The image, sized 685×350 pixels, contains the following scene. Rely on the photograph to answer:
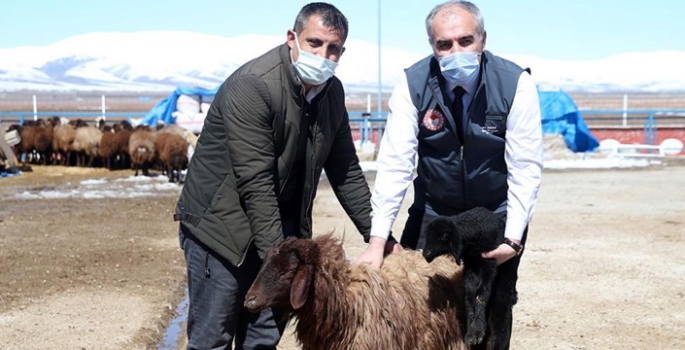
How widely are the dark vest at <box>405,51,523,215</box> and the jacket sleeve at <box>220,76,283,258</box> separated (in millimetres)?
826

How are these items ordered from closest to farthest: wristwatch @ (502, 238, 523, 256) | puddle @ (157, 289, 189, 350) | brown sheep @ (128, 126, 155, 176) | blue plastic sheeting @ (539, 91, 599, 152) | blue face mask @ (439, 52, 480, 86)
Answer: blue face mask @ (439, 52, 480, 86), wristwatch @ (502, 238, 523, 256), puddle @ (157, 289, 189, 350), brown sheep @ (128, 126, 155, 176), blue plastic sheeting @ (539, 91, 599, 152)

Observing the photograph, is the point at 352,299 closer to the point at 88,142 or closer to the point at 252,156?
the point at 252,156

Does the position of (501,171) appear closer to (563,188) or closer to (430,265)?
(430,265)

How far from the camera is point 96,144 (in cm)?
2709

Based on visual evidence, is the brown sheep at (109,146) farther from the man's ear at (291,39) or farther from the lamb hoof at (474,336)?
the lamb hoof at (474,336)

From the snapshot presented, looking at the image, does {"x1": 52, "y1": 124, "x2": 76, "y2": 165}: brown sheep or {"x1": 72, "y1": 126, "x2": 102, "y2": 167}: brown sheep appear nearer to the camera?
{"x1": 72, "y1": 126, "x2": 102, "y2": 167}: brown sheep

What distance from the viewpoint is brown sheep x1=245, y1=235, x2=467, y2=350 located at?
14.0 ft

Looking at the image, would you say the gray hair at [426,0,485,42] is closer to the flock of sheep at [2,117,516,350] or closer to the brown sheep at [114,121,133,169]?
the flock of sheep at [2,117,516,350]

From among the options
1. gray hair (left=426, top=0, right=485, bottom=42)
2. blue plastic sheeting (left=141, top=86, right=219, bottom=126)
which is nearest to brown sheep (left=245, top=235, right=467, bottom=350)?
gray hair (left=426, top=0, right=485, bottom=42)

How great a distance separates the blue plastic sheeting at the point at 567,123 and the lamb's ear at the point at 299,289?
26764mm

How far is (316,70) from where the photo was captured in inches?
178

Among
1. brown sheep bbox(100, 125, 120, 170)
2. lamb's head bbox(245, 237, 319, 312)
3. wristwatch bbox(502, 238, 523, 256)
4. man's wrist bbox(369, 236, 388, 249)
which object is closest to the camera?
lamb's head bbox(245, 237, 319, 312)

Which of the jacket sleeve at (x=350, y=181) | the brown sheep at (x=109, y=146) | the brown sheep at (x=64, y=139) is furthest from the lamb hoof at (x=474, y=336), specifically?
the brown sheep at (x=64, y=139)

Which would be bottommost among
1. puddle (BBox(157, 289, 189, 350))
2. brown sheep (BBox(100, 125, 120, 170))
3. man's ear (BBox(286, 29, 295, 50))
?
puddle (BBox(157, 289, 189, 350))
